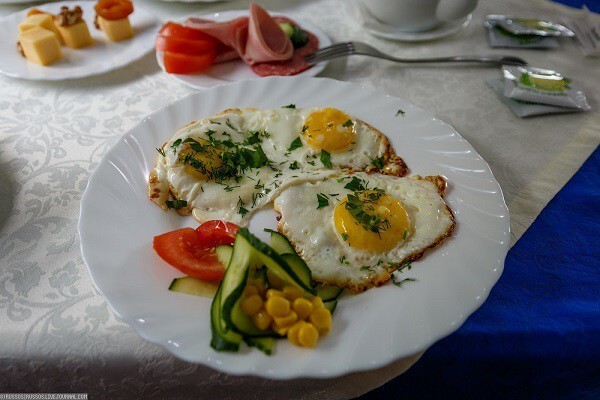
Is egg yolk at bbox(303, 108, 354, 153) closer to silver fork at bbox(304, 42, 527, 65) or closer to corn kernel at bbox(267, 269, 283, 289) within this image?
silver fork at bbox(304, 42, 527, 65)

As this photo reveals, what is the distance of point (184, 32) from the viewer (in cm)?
221

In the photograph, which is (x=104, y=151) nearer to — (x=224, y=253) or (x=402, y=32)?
(x=224, y=253)

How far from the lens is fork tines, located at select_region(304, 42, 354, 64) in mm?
2201

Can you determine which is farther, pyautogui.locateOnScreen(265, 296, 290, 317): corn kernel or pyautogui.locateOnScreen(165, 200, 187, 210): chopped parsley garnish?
pyautogui.locateOnScreen(165, 200, 187, 210): chopped parsley garnish

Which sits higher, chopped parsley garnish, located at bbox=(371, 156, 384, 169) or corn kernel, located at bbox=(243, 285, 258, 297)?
corn kernel, located at bbox=(243, 285, 258, 297)

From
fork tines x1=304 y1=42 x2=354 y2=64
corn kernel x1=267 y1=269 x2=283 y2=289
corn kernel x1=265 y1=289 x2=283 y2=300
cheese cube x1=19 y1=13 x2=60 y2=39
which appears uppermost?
cheese cube x1=19 y1=13 x2=60 y2=39

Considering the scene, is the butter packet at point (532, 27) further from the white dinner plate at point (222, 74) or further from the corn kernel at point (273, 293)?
the corn kernel at point (273, 293)

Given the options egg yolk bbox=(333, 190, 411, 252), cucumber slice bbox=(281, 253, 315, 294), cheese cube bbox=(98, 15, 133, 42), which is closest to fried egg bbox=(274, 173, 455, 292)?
egg yolk bbox=(333, 190, 411, 252)

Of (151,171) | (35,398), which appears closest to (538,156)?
(151,171)

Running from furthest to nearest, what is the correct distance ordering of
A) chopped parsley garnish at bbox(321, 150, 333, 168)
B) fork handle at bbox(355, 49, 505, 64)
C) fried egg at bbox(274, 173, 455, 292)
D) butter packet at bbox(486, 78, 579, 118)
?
fork handle at bbox(355, 49, 505, 64)
butter packet at bbox(486, 78, 579, 118)
chopped parsley garnish at bbox(321, 150, 333, 168)
fried egg at bbox(274, 173, 455, 292)

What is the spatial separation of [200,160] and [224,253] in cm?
44

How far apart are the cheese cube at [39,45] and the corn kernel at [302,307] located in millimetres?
1800

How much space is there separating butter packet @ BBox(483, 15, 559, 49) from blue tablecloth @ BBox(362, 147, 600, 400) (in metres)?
1.21

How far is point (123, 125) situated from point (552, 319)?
1743mm
